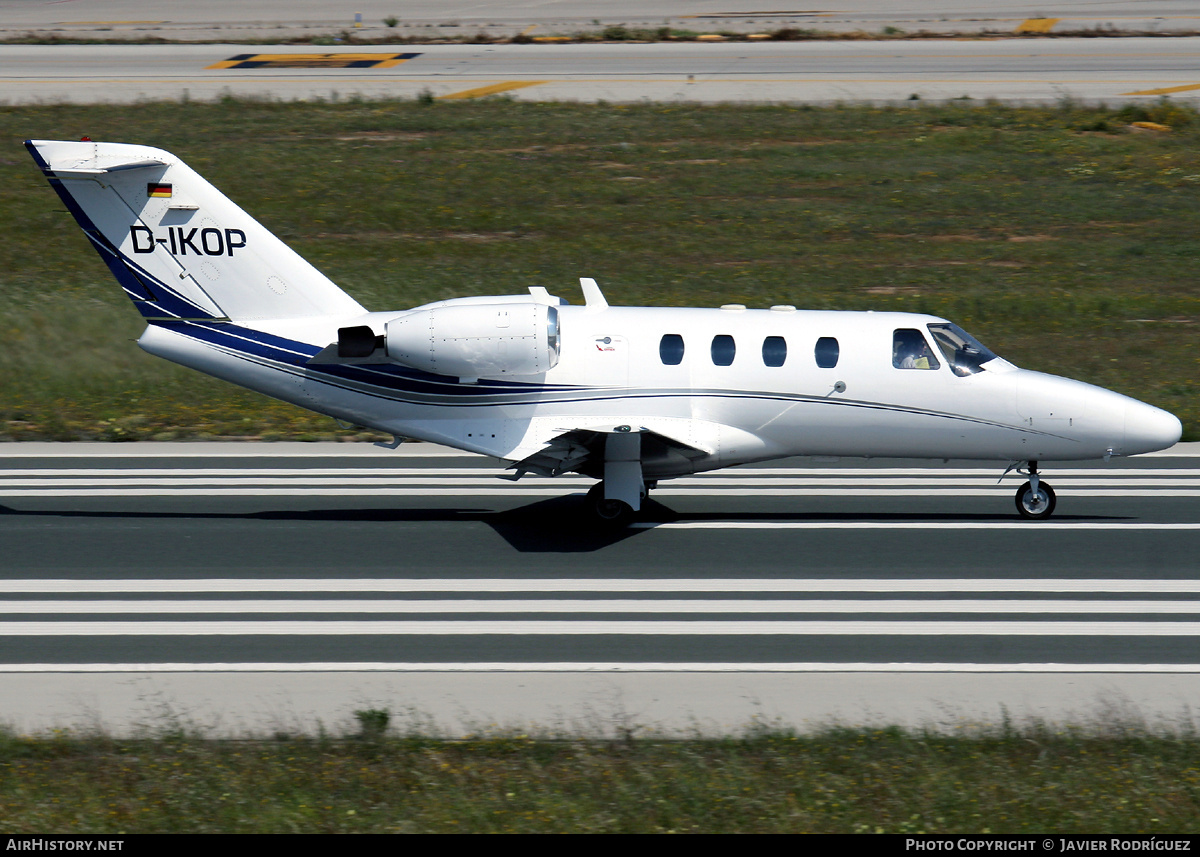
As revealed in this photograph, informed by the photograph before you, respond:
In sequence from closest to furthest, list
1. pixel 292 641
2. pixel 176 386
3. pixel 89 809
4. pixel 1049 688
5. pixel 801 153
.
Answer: pixel 89 809 < pixel 1049 688 < pixel 292 641 < pixel 176 386 < pixel 801 153

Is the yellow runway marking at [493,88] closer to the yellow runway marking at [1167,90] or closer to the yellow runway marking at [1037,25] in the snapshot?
the yellow runway marking at [1167,90]

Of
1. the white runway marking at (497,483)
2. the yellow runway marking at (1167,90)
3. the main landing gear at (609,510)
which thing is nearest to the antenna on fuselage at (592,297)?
the main landing gear at (609,510)

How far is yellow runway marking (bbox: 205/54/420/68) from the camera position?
46.9 meters

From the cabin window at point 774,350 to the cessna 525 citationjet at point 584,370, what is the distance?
0.08 feet

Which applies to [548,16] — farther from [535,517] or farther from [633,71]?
[535,517]

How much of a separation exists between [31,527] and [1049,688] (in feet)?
38.2

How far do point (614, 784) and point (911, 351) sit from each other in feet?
28.7

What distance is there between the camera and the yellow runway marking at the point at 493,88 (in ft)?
137

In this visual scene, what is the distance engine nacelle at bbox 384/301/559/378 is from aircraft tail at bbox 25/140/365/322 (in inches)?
56.8

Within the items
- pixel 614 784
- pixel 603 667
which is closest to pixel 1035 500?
pixel 603 667

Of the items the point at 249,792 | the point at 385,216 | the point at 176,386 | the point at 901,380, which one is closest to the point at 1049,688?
the point at 901,380

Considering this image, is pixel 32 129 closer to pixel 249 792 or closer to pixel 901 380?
pixel 901 380

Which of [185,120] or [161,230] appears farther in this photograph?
[185,120]

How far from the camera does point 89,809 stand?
8.38 m
